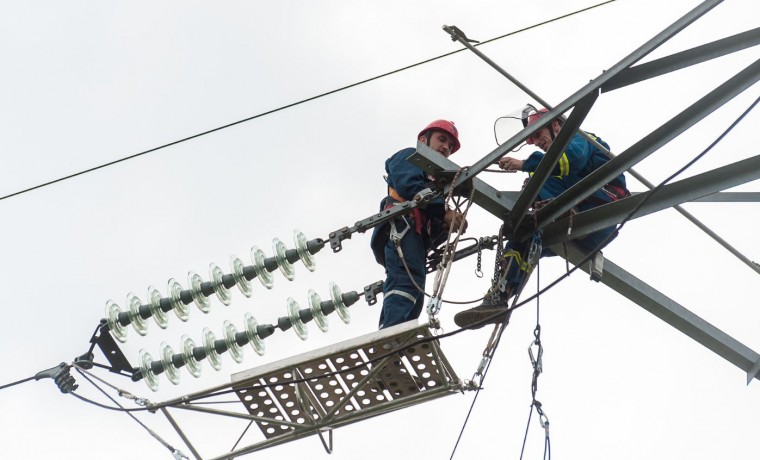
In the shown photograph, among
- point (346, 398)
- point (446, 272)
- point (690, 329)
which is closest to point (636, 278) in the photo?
point (690, 329)

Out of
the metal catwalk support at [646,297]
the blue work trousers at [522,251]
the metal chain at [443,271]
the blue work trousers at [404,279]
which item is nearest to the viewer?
the metal chain at [443,271]

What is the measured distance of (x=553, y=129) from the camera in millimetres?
11312

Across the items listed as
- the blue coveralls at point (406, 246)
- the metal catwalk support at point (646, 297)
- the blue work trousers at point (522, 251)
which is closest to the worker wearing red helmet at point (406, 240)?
the blue coveralls at point (406, 246)

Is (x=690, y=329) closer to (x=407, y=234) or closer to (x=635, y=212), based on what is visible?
(x=635, y=212)

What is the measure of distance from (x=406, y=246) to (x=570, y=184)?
1.43 metres

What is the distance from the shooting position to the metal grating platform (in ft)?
32.6

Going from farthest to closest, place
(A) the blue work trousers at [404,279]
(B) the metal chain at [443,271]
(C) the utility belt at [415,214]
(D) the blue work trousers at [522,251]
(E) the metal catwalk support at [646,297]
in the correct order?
(C) the utility belt at [415,214] → (A) the blue work trousers at [404,279] → (D) the blue work trousers at [522,251] → (E) the metal catwalk support at [646,297] → (B) the metal chain at [443,271]

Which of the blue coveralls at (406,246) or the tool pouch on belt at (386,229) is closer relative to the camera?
the blue coveralls at (406,246)

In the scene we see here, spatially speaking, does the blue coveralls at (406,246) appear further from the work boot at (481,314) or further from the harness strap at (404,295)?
the work boot at (481,314)

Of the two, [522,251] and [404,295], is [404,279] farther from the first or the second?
[522,251]

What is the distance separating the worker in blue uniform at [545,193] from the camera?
10375mm

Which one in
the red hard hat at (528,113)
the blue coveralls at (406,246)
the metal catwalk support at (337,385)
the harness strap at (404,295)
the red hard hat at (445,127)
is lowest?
the metal catwalk support at (337,385)

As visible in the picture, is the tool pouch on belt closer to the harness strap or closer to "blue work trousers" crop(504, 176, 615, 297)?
the harness strap

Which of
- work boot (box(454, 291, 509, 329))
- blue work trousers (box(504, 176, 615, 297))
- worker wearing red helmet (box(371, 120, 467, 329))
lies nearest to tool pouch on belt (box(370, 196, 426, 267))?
worker wearing red helmet (box(371, 120, 467, 329))
